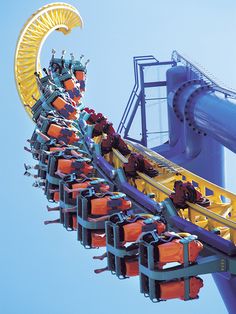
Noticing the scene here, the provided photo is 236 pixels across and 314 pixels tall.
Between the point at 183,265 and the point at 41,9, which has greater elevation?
the point at 41,9

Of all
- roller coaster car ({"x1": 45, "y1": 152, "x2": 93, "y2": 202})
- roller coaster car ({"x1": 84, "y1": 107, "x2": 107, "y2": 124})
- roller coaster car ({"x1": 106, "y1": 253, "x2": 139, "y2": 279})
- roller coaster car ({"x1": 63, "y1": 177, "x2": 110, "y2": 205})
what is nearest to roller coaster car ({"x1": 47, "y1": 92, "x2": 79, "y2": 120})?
roller coaster car ({"x1": 84, "y1": 107, "x2": 107, "y2": 124})

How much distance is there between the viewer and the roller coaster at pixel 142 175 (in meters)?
6.92

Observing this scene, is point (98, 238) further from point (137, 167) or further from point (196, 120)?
point (196, 120)

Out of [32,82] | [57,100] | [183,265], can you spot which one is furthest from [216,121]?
[32,82]

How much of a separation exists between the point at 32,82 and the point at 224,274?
13309 millimetres

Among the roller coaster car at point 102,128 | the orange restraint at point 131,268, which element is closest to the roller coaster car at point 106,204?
the orange restraint at point 131,268

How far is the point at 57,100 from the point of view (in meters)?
13.9

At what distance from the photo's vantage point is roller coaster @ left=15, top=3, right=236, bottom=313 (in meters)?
6.92

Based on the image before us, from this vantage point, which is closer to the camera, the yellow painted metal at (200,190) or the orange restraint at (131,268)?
the orange restraint at (131,268)

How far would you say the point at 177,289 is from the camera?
682 centimetres

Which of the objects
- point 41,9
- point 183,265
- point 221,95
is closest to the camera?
point 183,265

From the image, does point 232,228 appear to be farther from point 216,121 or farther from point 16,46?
point 16,46

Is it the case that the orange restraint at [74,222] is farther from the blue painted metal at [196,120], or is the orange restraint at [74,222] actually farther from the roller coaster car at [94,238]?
the blue painted metal at [196,120]

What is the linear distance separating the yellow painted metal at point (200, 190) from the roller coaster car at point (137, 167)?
0.34 feet
